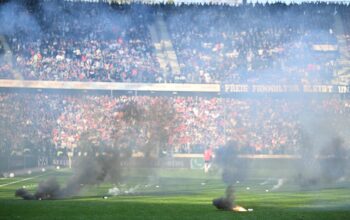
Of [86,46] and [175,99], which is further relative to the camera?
[175,99]

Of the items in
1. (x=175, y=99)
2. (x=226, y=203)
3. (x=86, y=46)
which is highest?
(x=86, y=46)

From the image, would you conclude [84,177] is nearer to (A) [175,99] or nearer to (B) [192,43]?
(B) [192,43]

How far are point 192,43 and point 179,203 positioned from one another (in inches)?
755

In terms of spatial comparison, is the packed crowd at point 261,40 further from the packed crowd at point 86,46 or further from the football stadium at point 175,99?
the packed crowd at point 86,46

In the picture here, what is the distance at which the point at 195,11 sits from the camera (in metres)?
37.8

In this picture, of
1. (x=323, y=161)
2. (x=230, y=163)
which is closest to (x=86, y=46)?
(x=230, y=163)

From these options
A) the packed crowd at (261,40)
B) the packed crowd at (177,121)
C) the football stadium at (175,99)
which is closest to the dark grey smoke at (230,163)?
the football stadium at (175,99)

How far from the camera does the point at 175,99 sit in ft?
148

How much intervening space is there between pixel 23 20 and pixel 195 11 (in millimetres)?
12221

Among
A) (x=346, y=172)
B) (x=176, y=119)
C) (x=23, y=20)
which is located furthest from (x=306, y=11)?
(x=23, y=20)

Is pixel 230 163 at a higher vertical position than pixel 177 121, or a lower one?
lower

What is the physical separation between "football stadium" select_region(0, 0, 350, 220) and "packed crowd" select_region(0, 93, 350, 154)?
3.5 inches

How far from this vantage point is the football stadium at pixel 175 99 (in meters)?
29.0

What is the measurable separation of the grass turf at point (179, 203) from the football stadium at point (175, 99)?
10.0 inches
